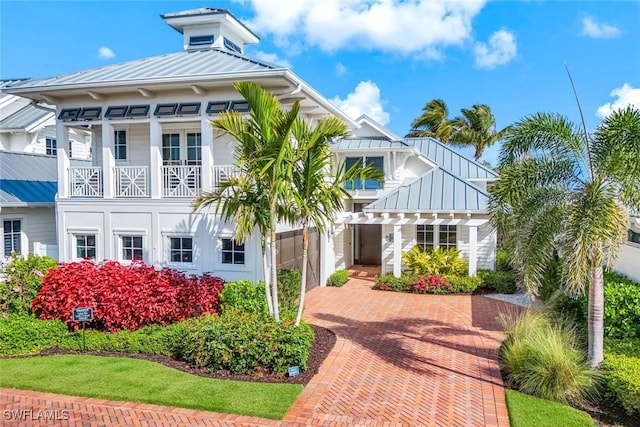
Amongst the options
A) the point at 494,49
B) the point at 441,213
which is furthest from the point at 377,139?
the point at 494,49

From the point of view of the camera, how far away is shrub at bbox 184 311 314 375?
7.95 m

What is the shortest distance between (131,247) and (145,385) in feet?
23.1

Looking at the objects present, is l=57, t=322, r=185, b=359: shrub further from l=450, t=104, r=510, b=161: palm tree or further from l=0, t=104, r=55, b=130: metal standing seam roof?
l=450, t=104, r=510, b=161: palm tree

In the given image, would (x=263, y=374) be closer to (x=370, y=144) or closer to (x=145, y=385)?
(x=145, y=385)

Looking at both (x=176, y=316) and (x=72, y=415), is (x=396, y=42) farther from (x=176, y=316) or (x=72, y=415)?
(x=72, y=415)

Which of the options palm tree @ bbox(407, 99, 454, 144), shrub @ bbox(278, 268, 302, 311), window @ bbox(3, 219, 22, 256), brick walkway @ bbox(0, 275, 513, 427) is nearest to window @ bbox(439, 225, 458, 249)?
brick walkway @ bbox(0, 275, 513, 427)

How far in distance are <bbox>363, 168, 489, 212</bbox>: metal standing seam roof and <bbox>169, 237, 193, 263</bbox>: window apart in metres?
7.13

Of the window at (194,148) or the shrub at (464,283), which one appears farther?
the shrub at (464,283)

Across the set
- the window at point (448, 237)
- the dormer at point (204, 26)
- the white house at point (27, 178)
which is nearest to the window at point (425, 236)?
the window at point (448, 237)

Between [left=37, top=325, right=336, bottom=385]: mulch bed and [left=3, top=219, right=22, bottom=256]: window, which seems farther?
[left=3, top=219, right=22, bottom=256]: window

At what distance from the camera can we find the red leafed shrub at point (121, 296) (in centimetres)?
980

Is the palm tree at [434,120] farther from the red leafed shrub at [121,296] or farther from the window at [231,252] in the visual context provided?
the red leafed shrub at [121,296]

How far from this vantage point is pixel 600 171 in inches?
295

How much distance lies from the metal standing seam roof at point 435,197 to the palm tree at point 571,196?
26.3ft
